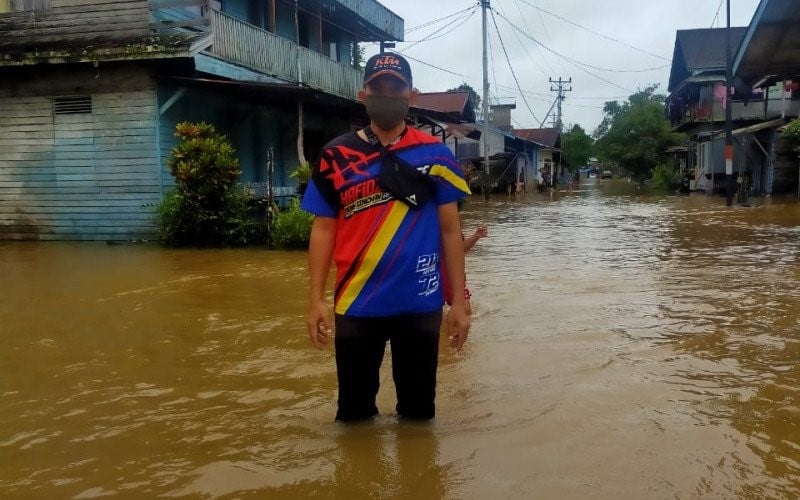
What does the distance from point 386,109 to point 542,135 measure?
52523mm

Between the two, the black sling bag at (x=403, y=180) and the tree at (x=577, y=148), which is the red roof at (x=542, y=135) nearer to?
the tree at (x=577, y=148)

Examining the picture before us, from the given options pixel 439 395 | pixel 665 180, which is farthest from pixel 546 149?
pixel 439 395

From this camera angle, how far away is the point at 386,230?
2.69 meters

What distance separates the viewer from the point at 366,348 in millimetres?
2830

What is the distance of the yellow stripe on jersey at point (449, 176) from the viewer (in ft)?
8.92

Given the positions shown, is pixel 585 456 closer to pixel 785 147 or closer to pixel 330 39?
pixel 330 39

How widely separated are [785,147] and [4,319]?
25.4m

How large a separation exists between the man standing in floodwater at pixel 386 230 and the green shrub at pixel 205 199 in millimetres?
8450

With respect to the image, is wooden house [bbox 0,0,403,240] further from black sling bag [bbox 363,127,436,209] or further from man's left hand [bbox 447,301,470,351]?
man's left hand [bbox 447,301,470,351]

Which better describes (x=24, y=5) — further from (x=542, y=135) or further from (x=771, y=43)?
(x=542, y=135)

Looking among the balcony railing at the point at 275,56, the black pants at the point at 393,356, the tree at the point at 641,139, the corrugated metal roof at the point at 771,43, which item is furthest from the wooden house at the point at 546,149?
the black pants at the point at 393,356

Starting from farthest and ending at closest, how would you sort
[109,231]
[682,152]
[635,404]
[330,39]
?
1. [682,152]
2. [330,39]
3. [109,231]
4. [635,404]

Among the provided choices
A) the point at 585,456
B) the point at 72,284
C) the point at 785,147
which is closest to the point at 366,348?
the point at 585,456

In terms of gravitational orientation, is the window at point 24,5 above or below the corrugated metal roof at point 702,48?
below
